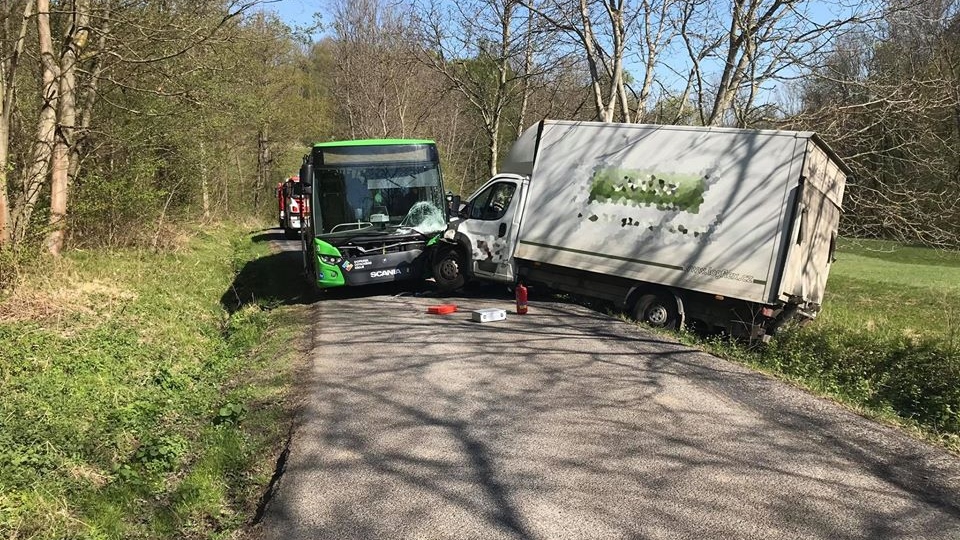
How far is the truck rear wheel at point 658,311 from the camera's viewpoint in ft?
33.6

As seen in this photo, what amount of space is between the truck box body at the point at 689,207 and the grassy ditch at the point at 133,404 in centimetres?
472

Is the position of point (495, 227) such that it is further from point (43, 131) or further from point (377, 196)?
point (43, 131)

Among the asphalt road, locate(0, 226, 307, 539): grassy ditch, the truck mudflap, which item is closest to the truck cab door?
the truck mudflap

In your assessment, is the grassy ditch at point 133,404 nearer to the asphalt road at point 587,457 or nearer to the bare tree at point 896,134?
the asphalt road at point 587,457

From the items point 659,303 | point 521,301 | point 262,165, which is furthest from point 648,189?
point 262,165

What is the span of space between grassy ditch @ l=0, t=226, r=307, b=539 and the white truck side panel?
15.4 feet

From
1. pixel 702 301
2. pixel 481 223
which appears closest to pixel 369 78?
pixel 481 223

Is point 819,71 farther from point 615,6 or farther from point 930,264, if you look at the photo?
point 930,264

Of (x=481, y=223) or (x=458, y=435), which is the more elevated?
(x=481, y=223)

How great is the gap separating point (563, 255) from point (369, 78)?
89.0 ft

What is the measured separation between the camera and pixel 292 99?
36.4m

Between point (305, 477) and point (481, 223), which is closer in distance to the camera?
point (305, 477)

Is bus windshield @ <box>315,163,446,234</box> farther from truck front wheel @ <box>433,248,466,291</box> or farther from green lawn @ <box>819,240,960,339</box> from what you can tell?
green lawn @ <box>819,240,960,339</box>

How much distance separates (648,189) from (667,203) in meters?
0.39
